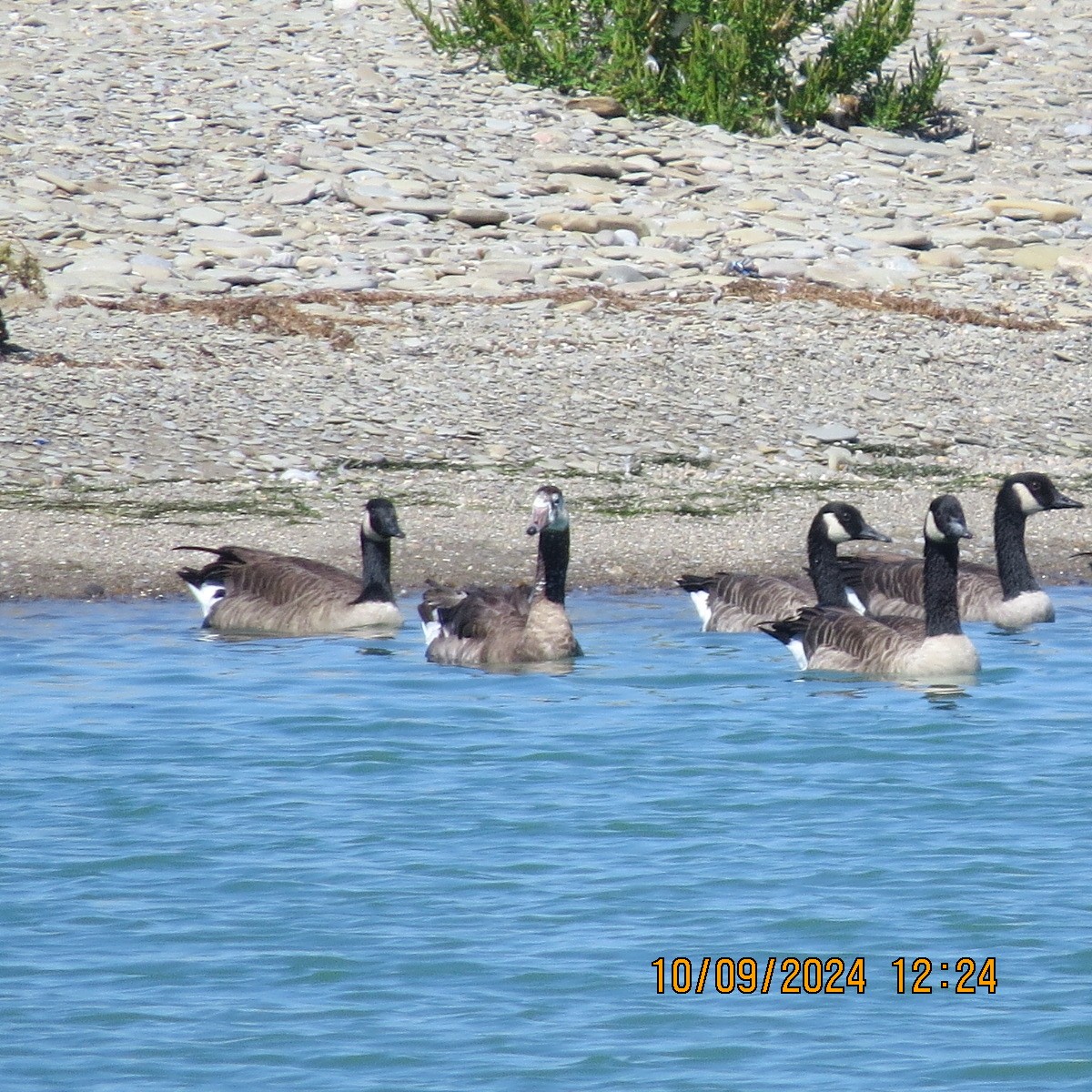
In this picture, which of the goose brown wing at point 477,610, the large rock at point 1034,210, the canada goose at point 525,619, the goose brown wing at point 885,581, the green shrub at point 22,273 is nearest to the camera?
the canada goose at point 525,619

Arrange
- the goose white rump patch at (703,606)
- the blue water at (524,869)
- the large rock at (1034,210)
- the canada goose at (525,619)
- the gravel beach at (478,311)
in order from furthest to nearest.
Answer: the large rock at (1034,210) → the gravel beach at (478,311) → the goose white rump patch at (703,606) → the canada goose at (525,619) → the blue water at (524,869)

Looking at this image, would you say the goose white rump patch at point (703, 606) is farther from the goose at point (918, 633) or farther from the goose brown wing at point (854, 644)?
the goose brown wing at point (854, 644)

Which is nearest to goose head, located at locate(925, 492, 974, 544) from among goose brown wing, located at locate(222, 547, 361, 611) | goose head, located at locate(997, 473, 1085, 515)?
goose head, located at locate(997, 473, 1085, 515)

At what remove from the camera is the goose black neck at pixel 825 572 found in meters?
14.0

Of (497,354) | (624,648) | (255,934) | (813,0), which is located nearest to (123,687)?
(624,648)

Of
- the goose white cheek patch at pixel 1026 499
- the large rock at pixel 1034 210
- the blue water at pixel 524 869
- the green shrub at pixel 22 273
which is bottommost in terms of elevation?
the blue water at pixel 524 869

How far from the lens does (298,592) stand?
1374 centimetres

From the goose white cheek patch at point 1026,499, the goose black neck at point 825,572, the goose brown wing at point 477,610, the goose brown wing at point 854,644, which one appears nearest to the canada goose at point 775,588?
the goose black neck at point 825,572

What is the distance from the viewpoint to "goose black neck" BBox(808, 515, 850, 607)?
1395cm

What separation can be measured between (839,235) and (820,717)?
1364cm

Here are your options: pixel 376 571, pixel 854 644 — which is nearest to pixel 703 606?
pixel 854 644

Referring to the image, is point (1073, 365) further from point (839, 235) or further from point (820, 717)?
point (820, 717)

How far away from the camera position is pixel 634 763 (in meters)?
10.6
